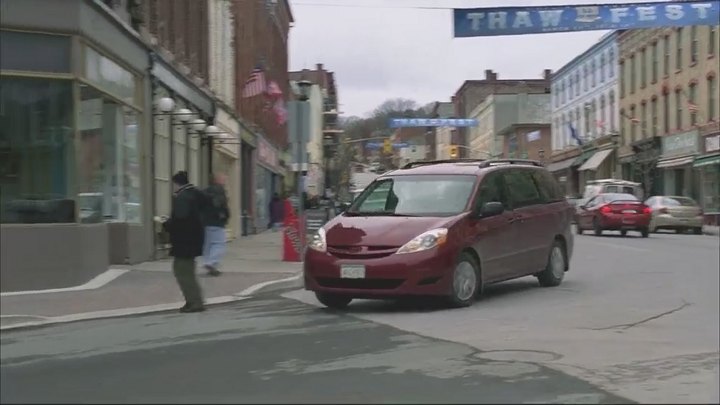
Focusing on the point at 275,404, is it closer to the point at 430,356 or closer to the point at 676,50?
the point at 430,356

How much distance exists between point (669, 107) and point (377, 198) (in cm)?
3738

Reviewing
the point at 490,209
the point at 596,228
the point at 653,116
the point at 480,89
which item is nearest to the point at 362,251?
the point at 490,209

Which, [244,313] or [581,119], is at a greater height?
[581,119]

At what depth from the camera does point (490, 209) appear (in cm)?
1130

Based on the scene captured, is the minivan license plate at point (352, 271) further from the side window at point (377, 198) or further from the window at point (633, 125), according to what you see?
the window at point (633, 125)

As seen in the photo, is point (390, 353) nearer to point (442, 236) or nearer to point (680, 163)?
point (442, 236)

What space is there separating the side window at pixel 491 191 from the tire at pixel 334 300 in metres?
1.97

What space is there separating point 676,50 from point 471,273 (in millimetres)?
37102

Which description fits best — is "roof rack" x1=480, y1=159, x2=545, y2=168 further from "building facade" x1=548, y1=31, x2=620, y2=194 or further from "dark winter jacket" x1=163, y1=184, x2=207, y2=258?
"building facade" x1=548, y1=31, x2=620, y2=194

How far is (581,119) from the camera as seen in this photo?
63.3 meters

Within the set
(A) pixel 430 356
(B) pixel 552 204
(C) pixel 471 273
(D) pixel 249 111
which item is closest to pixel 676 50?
(D) pixel 249 111

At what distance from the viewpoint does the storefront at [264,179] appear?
3434 centimetres

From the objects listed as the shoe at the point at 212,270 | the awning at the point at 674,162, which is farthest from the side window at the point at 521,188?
the awning at the point at 674,162

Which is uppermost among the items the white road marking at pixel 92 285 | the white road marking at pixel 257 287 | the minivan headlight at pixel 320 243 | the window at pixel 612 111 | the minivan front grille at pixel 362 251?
the window at pixel 612 111
